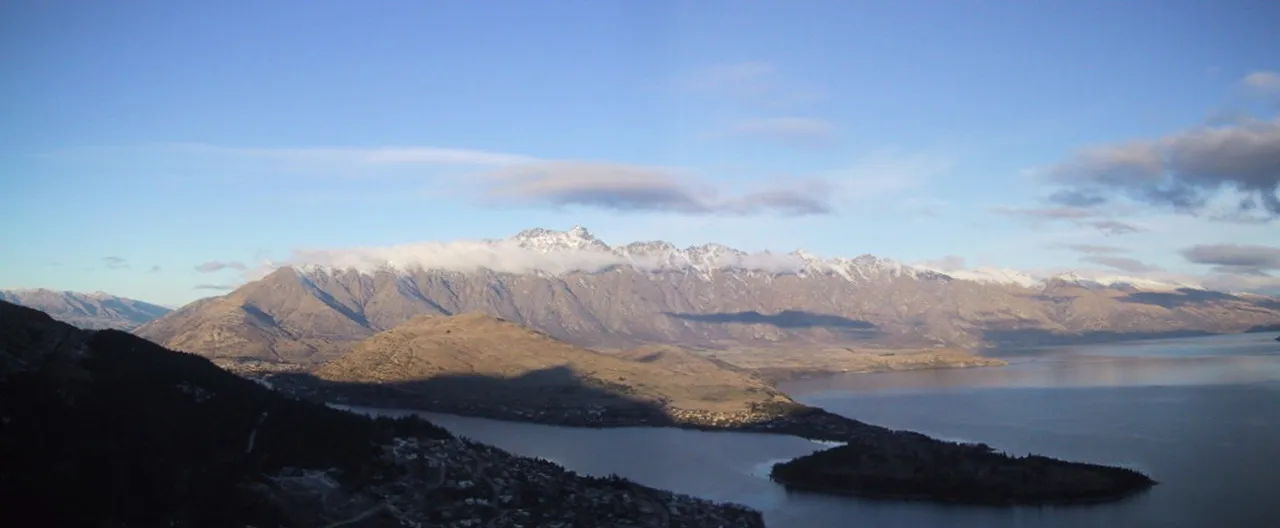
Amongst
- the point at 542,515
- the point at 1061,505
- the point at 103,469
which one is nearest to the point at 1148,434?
the point at 1061,505

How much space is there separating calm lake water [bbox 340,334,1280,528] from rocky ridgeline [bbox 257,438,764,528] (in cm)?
742

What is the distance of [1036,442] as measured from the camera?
282 ft

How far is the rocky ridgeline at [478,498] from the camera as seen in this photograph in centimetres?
4528

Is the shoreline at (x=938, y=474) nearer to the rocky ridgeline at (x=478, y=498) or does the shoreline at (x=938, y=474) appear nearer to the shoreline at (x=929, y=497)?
the shoreline at (x=929, y=497)

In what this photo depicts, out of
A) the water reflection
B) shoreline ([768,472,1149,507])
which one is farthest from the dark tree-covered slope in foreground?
the water reflection

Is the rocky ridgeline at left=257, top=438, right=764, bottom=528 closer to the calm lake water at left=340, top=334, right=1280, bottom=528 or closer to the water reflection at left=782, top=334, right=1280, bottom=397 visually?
the calm lake water at left=340, top=334, right=1280, bottom=528

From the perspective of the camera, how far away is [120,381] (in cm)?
4981

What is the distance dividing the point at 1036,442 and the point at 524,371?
73.0m

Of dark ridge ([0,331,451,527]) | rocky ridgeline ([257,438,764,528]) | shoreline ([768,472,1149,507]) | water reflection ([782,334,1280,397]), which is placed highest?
water reflection ([782,334,1280,397])

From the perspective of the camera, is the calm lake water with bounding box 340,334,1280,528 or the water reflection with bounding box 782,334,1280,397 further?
the water reflection with bounding box 782,334,1280,397

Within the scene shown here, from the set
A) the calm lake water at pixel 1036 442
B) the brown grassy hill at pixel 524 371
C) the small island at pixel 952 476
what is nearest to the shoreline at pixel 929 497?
the small island at pixel 952 476

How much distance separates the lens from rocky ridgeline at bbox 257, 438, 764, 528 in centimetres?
4528

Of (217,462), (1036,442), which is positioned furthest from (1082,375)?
(217,462)

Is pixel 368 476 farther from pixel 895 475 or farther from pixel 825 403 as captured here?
pixel 825 403
